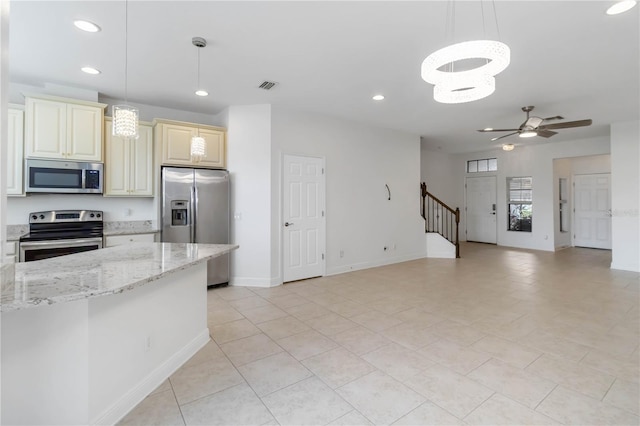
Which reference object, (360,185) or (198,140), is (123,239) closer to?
(198,140)

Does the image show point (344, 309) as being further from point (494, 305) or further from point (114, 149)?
point (114, 149)

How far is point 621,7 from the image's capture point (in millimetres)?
2365

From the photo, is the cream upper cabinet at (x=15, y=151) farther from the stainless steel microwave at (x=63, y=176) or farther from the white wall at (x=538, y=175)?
the white wall at (x=538, y=175)

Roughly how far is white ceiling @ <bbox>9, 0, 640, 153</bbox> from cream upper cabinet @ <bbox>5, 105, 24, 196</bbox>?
1.69ft

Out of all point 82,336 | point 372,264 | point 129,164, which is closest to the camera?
point 82,336

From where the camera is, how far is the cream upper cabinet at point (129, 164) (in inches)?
165

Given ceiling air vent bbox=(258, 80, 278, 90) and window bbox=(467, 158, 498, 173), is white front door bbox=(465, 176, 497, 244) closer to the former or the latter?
window bbox=(467, 158, 498, 173)

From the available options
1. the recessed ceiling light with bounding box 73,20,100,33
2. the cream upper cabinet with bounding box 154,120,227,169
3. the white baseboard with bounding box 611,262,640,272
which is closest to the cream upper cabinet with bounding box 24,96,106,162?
the cream upper cabinet with bounding box 154,120,227,169

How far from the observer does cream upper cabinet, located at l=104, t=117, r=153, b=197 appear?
419 centimetres

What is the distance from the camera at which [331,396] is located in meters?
2.06

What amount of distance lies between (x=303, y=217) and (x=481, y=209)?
22.2ft

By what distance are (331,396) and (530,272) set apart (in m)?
5.25

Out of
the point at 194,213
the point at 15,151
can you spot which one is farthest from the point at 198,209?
the point at 15,151

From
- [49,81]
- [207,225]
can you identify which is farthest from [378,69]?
[49,81]
